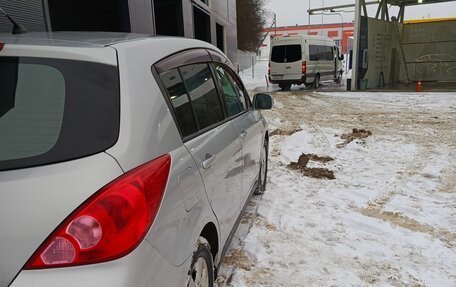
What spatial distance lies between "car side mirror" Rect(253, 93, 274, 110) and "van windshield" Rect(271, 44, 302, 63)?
50.8 feet

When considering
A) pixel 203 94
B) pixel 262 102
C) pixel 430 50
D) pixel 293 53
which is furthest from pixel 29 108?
pixel 430 50

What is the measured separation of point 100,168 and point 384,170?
5.20m

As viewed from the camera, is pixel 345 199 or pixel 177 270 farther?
pixel 345 199

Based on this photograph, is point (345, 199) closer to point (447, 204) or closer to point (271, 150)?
point (447, 204)

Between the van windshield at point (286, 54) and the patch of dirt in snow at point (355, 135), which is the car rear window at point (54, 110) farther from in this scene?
the van windshield at point (286, 54)

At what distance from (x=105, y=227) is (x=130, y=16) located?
26.1ft

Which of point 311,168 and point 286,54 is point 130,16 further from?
point 286,54

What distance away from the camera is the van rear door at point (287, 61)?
18656 millimetres

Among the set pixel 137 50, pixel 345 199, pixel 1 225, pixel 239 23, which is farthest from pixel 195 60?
pixel 239 23

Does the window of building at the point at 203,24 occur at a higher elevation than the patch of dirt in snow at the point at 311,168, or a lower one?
higher

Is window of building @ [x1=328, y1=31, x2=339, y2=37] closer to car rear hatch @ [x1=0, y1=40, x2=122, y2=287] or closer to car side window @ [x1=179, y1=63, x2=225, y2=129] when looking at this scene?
car side window @ [x1=179, y1=63, x2=225, y2=129]

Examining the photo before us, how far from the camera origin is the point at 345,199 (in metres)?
4.50

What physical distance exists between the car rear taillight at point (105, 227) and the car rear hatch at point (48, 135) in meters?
0.03

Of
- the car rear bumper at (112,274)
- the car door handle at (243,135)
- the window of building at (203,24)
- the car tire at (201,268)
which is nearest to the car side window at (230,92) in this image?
the car door handle at (243,135)
